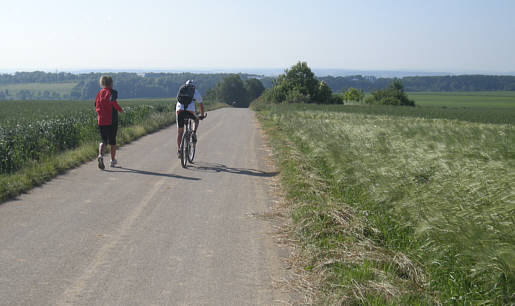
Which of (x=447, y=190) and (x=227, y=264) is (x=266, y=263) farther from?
(x=447, y=190)

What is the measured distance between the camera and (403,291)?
3.69 meters

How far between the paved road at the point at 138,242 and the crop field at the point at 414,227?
2.06 ft

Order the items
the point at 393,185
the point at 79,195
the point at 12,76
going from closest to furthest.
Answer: the point at 393,185 < the point at 79,195 < the point at 12,76

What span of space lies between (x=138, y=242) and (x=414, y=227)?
3113 millimetres

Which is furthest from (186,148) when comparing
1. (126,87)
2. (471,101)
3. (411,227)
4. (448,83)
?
(448,83)

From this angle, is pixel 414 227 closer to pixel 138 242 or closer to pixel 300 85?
pixel 138 242

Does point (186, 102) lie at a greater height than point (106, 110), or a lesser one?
greater

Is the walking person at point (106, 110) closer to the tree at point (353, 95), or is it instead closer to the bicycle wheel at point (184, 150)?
the bicycle wheel at point (184, 150)

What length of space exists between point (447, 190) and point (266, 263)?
227cm

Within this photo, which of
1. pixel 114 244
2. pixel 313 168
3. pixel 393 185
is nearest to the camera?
pixel 114 244

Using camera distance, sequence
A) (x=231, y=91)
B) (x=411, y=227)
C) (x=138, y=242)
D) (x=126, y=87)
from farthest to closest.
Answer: (x=231, y=91), (x=126, y=87), (x=138, y=242), (x=411, y=227)

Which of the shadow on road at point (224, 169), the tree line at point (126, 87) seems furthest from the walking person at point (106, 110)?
the tree line at point (126, 87)

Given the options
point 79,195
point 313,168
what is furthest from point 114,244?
point 313,168

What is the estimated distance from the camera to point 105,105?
32.8ft
